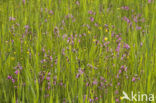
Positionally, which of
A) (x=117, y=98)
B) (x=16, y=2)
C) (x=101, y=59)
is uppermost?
(x=16, y=2)

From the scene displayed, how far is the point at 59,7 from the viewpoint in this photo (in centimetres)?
495

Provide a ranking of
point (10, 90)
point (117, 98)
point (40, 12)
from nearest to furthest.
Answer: point (117, 98) < point (10, 90) < point (40, 12)

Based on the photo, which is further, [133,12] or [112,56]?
[133,12]

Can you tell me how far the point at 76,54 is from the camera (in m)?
3.15

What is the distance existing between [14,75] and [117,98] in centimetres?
102

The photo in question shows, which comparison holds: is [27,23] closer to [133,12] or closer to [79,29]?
[79,29]

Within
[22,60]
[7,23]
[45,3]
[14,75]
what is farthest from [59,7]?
[14,75]

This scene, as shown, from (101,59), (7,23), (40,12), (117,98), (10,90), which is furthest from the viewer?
(40,12)

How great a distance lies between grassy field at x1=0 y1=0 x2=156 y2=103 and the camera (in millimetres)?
2555

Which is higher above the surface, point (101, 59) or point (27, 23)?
point (27, 23)

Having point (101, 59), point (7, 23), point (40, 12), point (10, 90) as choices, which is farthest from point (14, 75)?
point (40, 12)

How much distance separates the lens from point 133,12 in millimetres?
4809

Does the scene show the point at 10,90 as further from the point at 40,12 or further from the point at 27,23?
the point at 40,12

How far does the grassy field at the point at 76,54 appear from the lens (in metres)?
2.55
